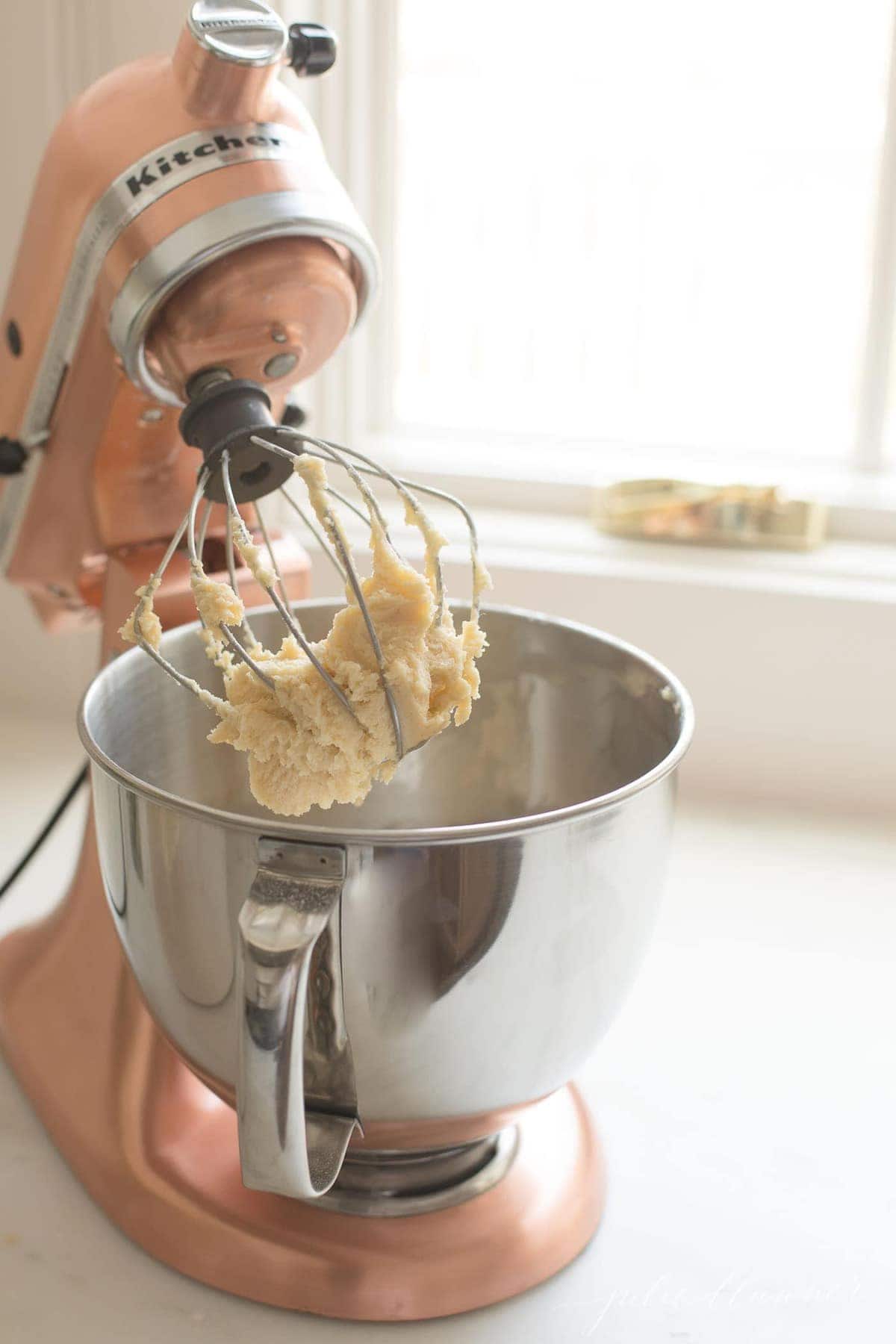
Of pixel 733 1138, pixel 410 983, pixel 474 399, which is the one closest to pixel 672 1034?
pixel 733 1138

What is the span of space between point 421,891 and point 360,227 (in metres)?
0.28

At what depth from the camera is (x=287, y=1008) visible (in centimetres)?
42

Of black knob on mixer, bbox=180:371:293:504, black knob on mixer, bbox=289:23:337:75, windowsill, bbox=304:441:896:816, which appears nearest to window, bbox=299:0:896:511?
windowsill, bbox=304:441:896:816

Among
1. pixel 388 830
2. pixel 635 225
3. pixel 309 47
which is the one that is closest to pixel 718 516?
pixel 635 225

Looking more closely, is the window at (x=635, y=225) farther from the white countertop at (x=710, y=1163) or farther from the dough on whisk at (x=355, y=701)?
the dough on whisk at (x=355, y=701)

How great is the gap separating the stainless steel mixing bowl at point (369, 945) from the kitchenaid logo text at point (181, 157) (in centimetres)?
19

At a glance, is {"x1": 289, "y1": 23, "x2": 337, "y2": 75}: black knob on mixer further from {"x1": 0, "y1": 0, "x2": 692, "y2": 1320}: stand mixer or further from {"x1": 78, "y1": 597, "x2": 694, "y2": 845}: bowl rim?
{"x1": 78, "y1": 597, "x2": 694, "y2": 845}: bowl rim

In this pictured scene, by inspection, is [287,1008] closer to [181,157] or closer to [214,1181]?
[214,1181]

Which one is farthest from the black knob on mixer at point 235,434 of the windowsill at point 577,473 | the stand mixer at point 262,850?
Answer: the windowsill at point 577,473

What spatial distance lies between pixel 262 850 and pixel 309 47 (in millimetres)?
353

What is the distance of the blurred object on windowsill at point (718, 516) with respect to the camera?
957mm

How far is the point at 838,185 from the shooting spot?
1.06 metres

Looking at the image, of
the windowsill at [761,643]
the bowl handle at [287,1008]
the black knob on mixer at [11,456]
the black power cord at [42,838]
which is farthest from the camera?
the windowsill at [761,643]

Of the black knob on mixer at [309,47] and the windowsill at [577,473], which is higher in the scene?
the black knob on mixer at [309,47]
